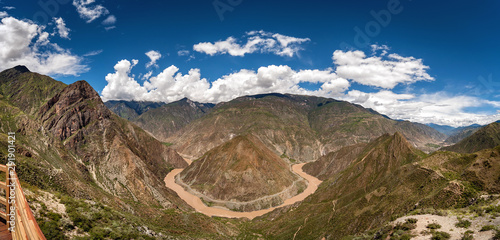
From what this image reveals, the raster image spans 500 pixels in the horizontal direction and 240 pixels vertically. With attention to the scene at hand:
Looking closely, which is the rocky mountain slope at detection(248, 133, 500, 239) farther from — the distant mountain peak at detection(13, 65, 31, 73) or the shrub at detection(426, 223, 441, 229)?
the distant mountain peak at detection(13, 65, 31, 73)

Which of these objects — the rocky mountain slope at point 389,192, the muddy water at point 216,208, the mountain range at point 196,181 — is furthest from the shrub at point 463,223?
the muddy water at point 216,208

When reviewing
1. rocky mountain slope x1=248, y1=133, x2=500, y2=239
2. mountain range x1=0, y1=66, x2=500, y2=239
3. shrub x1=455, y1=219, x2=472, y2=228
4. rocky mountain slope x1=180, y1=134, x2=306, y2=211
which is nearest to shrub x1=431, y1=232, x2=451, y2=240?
shrub x1=455, y1=219, x2=472, y2=228

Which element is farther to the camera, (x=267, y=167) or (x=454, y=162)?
(x=267, y=167)

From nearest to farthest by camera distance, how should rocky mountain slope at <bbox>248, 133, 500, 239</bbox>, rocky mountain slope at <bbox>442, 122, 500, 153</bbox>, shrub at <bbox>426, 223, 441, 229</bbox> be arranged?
shrub at <bbox>426, 223, 441, 229</bbox> → rocky mountain slope at <bbox>248, 133, 500, 239</bbox> → rocky mountain slope at <bbox>442, 122, 500, 153</bbox>

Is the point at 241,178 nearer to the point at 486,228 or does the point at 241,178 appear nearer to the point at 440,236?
the point at 440,236

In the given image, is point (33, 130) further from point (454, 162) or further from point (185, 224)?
point (454, 162)

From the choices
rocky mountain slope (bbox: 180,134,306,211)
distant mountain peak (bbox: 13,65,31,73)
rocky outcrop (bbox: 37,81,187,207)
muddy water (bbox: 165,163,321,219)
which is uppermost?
distant mountain peak (bbox: 13,65,31,73)

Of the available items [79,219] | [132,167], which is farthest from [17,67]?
[79,219]

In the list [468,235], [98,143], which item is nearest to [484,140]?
[468,235]

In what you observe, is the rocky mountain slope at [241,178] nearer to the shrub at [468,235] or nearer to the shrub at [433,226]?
the shrub at [433,226]
